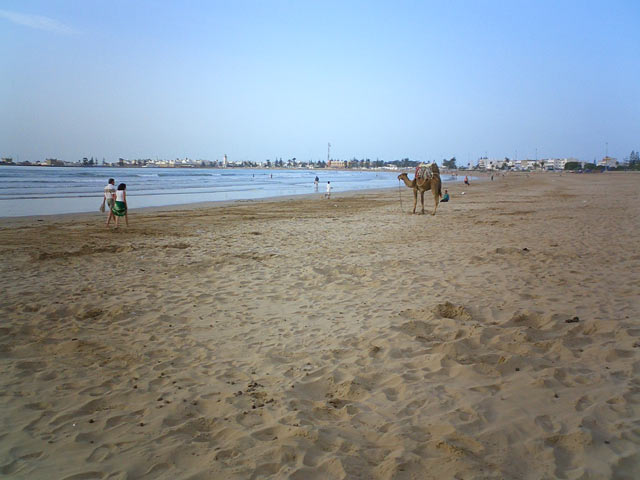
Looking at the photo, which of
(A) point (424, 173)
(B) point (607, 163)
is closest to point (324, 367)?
(A) point (424, 173)

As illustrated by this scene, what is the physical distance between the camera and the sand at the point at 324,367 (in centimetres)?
290

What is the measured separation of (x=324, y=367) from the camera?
428 cm

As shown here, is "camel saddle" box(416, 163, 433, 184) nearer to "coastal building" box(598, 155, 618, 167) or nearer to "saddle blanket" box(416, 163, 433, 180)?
"saddle blanket" box(416, 163, 433, 180)

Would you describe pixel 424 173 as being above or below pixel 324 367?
above

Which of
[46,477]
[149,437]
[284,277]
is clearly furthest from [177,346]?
[284,277]

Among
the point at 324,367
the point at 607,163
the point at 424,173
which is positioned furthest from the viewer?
the point at 607,163

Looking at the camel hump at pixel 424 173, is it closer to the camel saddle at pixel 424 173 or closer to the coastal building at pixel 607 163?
the camel saddle at pixel 424 173

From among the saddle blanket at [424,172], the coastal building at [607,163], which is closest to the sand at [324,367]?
the saddle blanket at [424,172]

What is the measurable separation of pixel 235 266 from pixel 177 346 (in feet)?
12.5

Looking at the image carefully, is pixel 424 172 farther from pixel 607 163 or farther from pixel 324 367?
pixel 607 163

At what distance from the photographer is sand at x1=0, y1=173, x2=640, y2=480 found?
2900 mm

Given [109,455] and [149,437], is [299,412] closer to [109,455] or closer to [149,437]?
[149,437]

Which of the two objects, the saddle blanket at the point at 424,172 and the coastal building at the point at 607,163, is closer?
the saddle blanket at the point at 424,172

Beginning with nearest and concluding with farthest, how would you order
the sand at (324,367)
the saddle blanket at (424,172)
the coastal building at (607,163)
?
1. the sand at (324,367)
2. the saddle blanket at (424,172)
3. the coastal building at (607,163)
